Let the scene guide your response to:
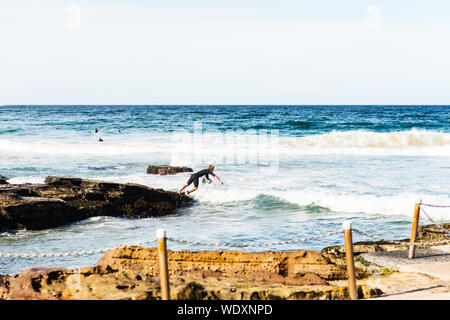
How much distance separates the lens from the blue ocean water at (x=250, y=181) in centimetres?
1154

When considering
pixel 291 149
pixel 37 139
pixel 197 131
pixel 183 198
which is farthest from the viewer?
pixel 197 131

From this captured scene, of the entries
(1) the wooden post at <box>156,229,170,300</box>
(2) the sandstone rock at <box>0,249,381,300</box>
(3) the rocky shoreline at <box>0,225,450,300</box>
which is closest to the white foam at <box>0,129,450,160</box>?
(3) the rocky shoreline at <box>0,225,450,300</box>

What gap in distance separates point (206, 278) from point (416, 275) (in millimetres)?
3309

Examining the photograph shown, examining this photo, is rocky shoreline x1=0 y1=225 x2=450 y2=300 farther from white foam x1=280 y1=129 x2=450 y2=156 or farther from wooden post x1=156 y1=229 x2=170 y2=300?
white foam x1=280 y1=129 x2=450 y2=156

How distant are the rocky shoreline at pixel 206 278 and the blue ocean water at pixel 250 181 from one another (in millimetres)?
2367

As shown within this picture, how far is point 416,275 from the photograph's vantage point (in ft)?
24.3

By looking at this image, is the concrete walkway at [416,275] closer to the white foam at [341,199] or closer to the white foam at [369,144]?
the white foam at [341,199]

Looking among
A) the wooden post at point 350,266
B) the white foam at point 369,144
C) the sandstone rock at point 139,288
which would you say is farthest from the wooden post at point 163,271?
the white foam at point 369,144

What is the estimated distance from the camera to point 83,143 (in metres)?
39.5

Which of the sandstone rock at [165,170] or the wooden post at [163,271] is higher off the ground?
the wooden post at [163,271]

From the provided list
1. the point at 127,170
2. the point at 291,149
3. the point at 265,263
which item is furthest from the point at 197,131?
the point at 265,263

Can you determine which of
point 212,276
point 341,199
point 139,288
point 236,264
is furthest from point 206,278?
point 341,199
